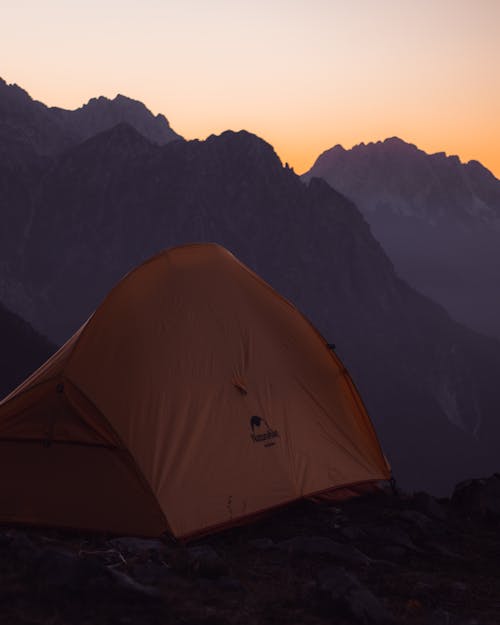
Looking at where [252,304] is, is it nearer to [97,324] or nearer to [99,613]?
[97,324]

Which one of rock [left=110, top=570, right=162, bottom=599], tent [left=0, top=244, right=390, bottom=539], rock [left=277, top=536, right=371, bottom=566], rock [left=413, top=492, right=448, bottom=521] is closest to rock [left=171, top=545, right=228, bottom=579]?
rock [left=110, top=570, right=162, bottom=599]

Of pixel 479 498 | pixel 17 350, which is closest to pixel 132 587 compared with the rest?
pixel 479 498

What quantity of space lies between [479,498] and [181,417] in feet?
17.1

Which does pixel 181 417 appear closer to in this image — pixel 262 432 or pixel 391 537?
pixel 262 432

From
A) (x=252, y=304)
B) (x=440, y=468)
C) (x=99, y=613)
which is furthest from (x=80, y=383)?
(x=440, y=468)

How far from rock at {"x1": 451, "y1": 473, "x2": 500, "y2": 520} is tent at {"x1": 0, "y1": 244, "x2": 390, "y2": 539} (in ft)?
4.41

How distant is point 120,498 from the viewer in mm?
9539

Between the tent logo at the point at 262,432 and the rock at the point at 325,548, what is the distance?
179 cm

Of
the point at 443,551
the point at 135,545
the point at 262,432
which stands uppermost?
the point at 262,432

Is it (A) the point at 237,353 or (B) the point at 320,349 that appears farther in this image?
(B) the point at 320,349

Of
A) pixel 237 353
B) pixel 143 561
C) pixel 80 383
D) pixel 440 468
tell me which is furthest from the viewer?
pixel 440 468

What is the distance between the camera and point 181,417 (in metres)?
10.3

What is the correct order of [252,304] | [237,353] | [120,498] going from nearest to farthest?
[120,498] < [237,353] < [252,304]

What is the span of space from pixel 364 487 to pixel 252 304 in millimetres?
3543
